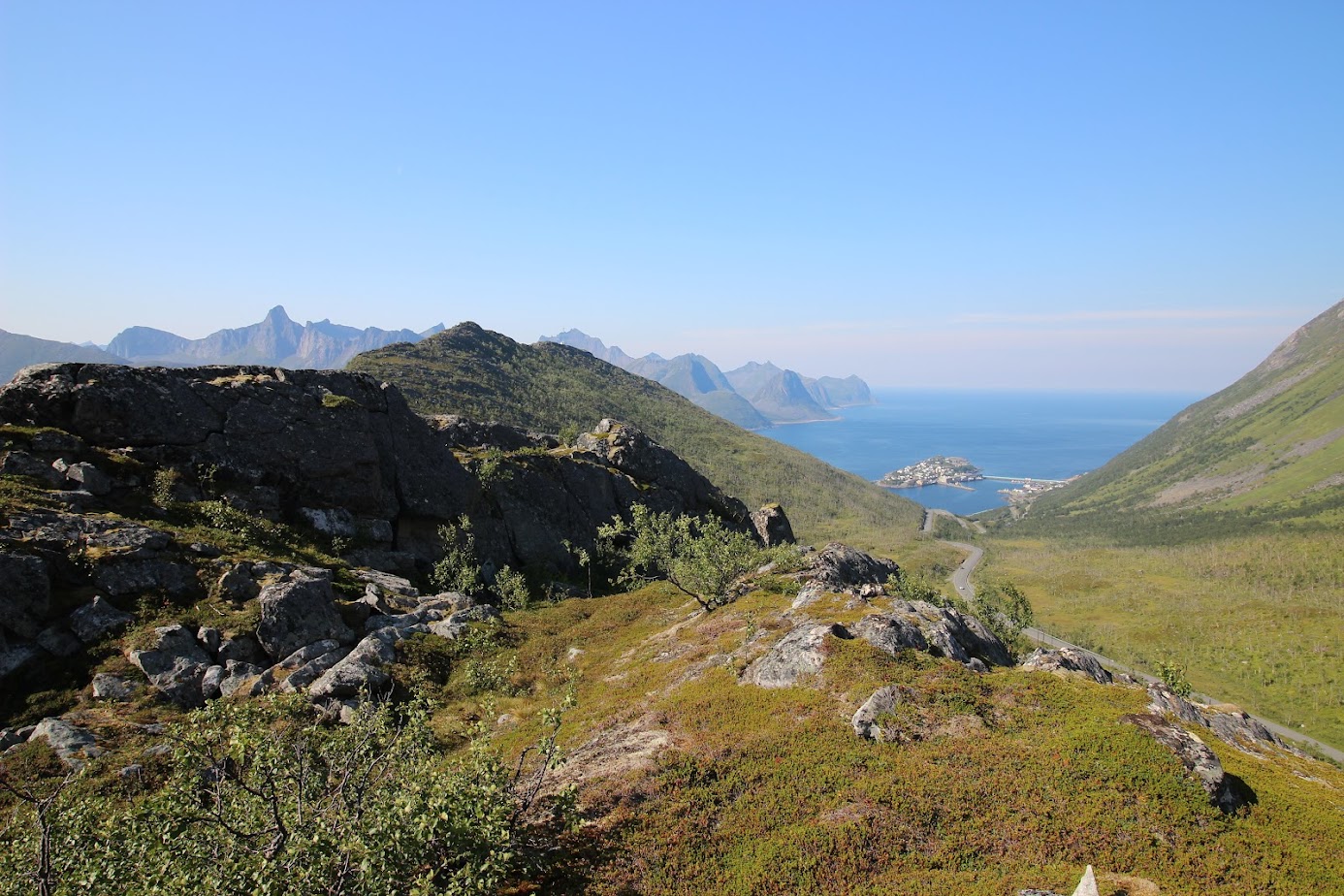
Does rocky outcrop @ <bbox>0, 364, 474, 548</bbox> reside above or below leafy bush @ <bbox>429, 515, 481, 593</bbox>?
above

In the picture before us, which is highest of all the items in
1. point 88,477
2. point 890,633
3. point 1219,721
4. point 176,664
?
point 88,477

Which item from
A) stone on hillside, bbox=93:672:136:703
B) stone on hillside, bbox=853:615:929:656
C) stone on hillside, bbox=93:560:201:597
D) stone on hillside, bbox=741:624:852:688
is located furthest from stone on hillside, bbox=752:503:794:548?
stone on hillside, bbox=93:672:136:703

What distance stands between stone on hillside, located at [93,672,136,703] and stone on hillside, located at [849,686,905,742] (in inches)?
1420

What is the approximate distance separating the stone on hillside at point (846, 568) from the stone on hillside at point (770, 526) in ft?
109

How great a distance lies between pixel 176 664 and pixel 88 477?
842 inches

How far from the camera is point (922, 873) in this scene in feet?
55.0

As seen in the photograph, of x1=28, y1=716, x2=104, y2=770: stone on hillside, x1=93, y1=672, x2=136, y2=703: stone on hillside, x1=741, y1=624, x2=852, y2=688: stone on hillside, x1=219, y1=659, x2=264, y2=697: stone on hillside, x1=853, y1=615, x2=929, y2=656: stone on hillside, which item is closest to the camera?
x1=28, y1=716, x2=104, y2=770: stone on hillside

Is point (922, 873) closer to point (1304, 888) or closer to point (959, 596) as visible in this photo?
point (1304, 888)

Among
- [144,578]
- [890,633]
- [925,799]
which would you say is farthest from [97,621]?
[890,633]

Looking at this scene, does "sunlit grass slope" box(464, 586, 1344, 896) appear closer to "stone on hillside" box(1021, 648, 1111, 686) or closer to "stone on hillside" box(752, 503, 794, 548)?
"stone on hillside" box(1021, 648, 1111, 686)

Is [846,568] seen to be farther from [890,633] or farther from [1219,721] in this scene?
[1219,721]

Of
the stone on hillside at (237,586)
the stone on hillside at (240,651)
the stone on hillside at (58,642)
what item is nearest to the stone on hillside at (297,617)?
the stone on hillside at (240,651)

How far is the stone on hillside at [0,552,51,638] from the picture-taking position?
2978 centimetres

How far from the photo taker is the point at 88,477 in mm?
41688
